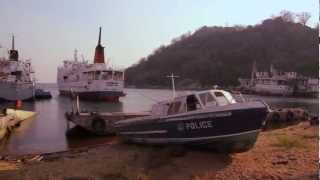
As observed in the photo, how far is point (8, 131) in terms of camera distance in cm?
3334

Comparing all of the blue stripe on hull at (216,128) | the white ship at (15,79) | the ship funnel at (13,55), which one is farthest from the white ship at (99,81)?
the blue stripe on hull at (216,128)

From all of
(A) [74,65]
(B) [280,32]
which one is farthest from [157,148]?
(B) [280,32]

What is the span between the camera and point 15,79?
8206cm

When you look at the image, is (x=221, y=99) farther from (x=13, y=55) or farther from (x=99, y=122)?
(x=13, y=55)

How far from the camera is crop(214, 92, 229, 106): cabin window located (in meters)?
17.6

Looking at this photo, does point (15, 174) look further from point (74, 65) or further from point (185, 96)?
point (74, 65)

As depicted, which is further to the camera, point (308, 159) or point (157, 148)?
point (157, 148)

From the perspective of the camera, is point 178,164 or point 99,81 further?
point 99,81

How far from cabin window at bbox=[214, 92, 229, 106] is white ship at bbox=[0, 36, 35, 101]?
221 ft

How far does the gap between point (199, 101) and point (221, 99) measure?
0.91 m

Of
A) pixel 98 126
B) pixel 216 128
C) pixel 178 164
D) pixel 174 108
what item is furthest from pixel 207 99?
pixel 98 126

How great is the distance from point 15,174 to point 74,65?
95767mm

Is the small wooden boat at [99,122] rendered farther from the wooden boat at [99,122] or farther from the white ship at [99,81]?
the white ship at [99,81]

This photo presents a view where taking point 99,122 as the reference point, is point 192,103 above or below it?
above
